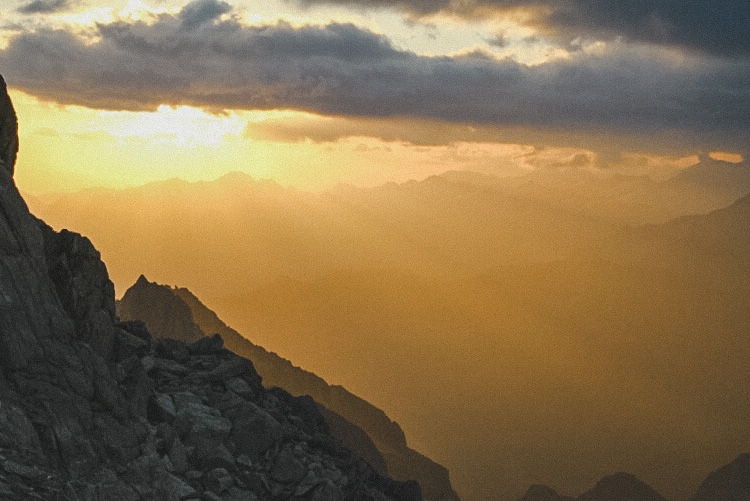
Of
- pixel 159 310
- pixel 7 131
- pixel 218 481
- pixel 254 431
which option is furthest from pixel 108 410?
pixel 159 310

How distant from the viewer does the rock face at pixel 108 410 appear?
41219 millimetres

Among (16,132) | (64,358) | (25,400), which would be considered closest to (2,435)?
(25,400)

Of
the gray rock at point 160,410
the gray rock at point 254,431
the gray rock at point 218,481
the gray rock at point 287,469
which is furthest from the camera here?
the gray rock at point 254,431

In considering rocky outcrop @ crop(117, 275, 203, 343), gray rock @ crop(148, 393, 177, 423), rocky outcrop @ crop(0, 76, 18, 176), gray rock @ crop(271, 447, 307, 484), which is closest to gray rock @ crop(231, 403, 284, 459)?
gray rock @ crop(271, 447, 307, 484)

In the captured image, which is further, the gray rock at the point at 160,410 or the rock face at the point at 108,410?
the gray rock at the point at 160,410

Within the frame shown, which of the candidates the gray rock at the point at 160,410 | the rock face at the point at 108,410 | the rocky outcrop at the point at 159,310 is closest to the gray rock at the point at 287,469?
the rock face at the point at 108,410

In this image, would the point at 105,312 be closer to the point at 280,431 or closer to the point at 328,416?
the point at 280,431

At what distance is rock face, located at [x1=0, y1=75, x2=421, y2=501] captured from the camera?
41219 millimetres

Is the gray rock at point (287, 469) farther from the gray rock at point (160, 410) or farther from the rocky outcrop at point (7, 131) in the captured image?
the rocky outcrop at point (7, 131)

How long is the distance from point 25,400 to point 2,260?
324 inches

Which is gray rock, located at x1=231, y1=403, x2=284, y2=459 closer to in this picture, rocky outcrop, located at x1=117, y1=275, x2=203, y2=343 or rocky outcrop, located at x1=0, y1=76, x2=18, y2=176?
rocky outcrop, located at x1=0, y1=76, x2=18, y2=176

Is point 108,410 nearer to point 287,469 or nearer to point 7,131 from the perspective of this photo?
point 287,469

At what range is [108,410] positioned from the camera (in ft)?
155

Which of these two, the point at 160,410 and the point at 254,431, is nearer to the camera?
the point at 160,410
